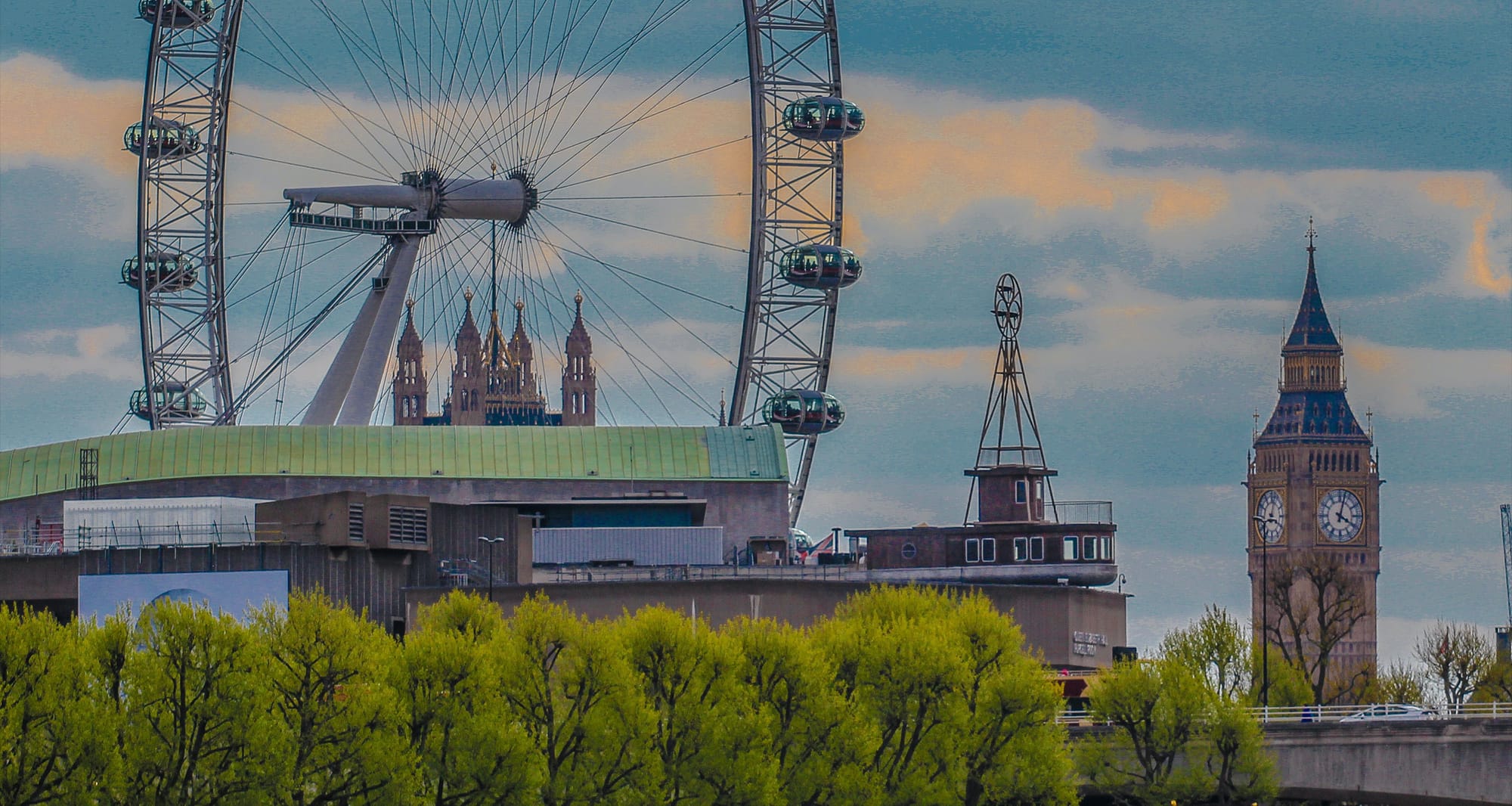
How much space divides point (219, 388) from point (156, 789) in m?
79.1

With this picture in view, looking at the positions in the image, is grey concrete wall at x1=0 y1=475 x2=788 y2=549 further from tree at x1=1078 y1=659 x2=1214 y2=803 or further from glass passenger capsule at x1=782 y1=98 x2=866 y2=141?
tree at x1=1078 y1=659 x2=1214 y2=803

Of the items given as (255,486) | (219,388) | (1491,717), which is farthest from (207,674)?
(219,388)

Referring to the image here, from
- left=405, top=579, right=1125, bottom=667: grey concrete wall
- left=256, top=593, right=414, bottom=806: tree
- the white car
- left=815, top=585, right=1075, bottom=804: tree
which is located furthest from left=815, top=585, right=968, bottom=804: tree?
left=405, top=579, right=1125, bottom=667: grey concrete wall

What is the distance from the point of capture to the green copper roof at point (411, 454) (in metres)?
170

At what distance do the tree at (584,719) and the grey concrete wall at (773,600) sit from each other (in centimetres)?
2837

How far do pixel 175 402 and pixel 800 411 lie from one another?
35.0 meters

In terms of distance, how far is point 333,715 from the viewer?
105m

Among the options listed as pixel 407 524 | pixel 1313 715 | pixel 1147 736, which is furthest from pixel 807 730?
pixel 407 524

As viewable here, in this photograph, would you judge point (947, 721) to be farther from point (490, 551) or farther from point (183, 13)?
point (183, 13)

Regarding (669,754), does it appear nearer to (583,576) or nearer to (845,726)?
(845,726)

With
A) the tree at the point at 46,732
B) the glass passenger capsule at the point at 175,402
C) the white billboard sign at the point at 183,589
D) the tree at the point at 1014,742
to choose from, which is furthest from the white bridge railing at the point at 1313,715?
the glass passenger capsule at the point at 175,402

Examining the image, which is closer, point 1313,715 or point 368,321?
point 1313,715

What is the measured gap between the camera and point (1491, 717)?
126562 mm

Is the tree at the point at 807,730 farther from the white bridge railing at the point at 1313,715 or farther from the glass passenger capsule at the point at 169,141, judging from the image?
the glass passenger capsule at the point at 169,141
